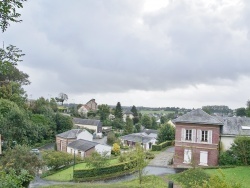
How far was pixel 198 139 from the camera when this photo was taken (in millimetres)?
29391

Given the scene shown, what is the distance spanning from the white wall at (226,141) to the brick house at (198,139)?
0.62 metres

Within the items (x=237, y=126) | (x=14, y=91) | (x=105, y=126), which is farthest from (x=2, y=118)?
(x=105, y=126)

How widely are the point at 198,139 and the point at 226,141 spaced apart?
2.51 metres

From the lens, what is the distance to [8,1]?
22.4 ft

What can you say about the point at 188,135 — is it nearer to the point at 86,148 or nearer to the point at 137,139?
the point at 86,148

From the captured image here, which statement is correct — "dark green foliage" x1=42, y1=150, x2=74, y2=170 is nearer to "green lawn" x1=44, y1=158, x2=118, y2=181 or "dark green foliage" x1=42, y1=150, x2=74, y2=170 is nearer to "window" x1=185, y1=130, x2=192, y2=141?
"green lawn" x1=44, y1=158, x2=118, y2=181

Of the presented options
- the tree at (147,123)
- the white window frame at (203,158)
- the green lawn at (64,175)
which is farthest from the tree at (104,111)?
the white window frame at (203,158)

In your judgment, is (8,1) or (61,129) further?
(61,129)

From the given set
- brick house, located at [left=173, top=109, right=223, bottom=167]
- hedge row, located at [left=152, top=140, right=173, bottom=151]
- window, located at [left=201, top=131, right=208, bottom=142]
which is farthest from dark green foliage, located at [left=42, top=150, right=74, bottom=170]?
window, located at [left=201, top=131, right=208, bottom=142]

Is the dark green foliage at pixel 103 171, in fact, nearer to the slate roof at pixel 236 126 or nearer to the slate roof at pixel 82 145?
the slate roof at pixel 236 126

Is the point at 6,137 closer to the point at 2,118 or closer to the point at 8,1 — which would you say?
the point at 2,118

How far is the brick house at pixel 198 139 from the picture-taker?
94.9 ft

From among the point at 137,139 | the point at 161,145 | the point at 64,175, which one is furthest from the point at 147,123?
the point at 64,175

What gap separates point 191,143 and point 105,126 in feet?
191
